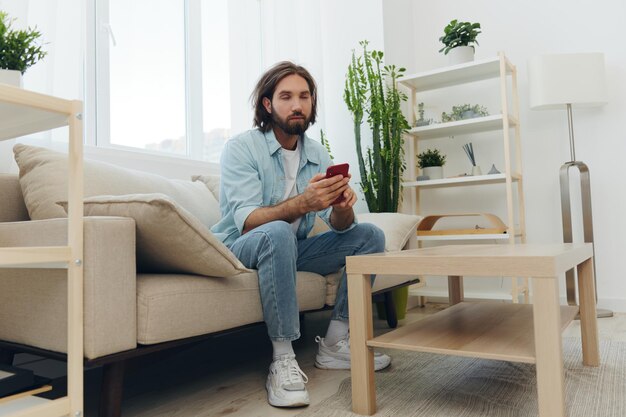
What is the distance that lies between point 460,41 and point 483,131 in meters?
0.58

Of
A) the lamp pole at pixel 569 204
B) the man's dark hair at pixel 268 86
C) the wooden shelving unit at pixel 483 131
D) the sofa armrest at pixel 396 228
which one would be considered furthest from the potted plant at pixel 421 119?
the man's dark hair at pixel 268 86

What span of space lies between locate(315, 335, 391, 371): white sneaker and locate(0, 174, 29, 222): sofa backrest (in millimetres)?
999

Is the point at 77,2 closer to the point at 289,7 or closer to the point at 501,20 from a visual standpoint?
the point at 289,7

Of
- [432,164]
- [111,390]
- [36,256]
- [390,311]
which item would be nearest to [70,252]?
[36,256]

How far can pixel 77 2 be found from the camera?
1896mm

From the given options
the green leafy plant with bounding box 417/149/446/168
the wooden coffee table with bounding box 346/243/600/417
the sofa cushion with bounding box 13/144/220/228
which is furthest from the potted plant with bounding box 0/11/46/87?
the green leafy plant with bounding box 417/149/446/168

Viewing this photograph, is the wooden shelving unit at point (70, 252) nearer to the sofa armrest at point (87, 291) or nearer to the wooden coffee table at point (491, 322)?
the sofa armrest at point (87, 291)

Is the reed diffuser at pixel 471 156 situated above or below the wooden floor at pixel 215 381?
above

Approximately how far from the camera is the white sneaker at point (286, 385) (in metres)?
1.36

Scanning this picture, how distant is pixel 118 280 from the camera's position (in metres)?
1.13

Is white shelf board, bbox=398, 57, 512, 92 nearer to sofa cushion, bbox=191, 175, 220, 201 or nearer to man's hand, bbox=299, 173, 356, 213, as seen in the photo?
sofa cushion, bbox=191, 175, 220, 201

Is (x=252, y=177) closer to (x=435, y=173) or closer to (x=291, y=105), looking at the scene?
(x=291, y=105)

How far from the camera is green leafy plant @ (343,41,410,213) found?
2.94 metres

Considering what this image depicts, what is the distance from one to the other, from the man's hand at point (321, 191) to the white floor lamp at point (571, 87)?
5.50ft
